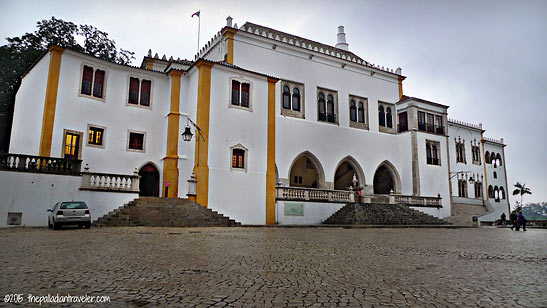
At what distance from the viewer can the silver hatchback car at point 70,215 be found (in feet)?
49.2

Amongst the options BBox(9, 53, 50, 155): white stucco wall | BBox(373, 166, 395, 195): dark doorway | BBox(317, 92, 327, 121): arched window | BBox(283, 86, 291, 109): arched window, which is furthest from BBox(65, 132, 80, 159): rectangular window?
BBox(373, 166, 395, 195): dark doorway

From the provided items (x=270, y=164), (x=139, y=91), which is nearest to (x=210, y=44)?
(x=139, y=91)

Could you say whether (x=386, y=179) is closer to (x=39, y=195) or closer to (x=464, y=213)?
(x=464, y=213)

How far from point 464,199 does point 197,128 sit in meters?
32.2

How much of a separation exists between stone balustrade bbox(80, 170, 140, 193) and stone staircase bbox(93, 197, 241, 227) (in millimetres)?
823

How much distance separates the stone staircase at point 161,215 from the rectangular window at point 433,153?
79.5 feet

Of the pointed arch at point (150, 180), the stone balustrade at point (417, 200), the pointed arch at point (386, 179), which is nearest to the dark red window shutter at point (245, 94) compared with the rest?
the pointed arch at point (150, 180)

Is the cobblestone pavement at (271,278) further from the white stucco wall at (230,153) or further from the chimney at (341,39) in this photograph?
the chimney at (341,39)

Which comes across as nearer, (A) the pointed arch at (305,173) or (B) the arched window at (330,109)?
(A) the pointed arch at (305,173)

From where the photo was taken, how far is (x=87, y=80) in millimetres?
23859

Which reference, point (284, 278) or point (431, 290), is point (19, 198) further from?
point (431, 290)

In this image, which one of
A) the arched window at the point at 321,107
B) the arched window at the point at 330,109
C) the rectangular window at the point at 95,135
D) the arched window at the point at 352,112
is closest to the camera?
the rectangular window at the point at 95,135

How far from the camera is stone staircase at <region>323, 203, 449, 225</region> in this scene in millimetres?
26531

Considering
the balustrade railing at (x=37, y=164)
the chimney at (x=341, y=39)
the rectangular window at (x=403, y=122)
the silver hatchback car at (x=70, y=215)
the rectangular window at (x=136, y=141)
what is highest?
the chimney at (x=341, y=39)
